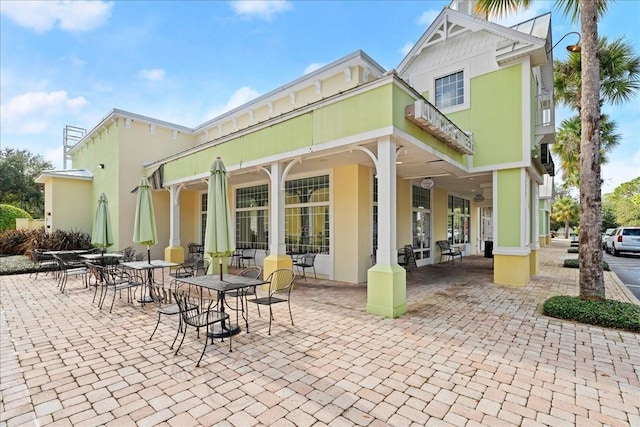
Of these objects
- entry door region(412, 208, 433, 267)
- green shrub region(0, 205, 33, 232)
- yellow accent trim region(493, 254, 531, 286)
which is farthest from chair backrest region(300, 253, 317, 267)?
green shrub region(0, 205, 33, 232)

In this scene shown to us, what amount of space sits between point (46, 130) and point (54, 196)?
34.6 ft

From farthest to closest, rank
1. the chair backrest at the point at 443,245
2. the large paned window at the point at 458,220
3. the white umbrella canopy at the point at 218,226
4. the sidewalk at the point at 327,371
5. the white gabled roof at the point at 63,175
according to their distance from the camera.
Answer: the large paned window at the point at 458,220 → the white gabled roof at the point at 63,175 → the chair backrest at the point at 443,245 → the white umbrella canopy at the point at 218,226 → the sidewalk at the point at 327,371

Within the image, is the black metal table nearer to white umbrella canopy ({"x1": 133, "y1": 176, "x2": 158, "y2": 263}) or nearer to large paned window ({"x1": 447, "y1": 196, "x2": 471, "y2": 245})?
white umbrella canopy ({"x1": 133, "y1": 176, "x2": 158, "y2": 263})

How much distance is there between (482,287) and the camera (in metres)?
7.90

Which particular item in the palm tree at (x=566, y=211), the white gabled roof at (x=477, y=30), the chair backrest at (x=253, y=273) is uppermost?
the white gabled roof at (x=477, y=30)

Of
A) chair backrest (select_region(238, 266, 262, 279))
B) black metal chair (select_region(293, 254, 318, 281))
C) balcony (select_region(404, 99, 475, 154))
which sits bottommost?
black metal chair (select_region(293, 254, 318, 281))

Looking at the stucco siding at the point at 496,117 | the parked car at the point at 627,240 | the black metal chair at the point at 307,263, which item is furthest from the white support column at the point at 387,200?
the parked car at the point at 627,240

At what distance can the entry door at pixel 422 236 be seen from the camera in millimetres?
11492

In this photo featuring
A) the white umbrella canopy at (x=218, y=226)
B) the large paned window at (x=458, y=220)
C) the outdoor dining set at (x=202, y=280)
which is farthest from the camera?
the large paned window at (x=458, y=220)

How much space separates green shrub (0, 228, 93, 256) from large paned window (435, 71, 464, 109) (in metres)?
14.3

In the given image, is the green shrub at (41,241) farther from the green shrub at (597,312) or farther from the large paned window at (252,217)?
the green shrub at (597,312)

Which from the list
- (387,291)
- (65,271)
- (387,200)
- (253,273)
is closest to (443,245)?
(387,291)

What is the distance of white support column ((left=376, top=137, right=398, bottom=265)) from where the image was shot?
17.4 feet

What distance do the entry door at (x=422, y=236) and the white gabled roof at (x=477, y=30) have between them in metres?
5.25
